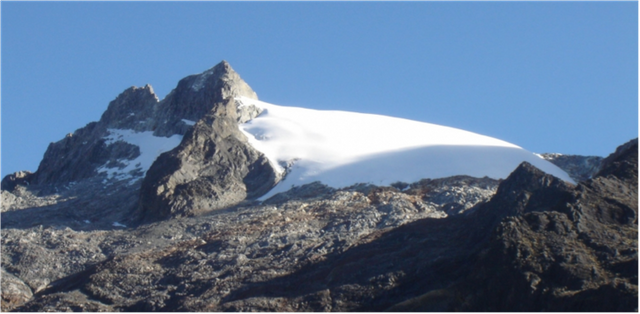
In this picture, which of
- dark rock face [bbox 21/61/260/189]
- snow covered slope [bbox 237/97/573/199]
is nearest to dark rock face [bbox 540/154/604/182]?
snow covered slope [bbox 237/97/573/199]

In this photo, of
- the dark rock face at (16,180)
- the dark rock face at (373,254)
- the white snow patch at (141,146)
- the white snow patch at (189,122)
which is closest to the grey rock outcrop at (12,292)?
the dark rock face at (373,254)

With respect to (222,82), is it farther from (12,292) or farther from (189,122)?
(12,292)

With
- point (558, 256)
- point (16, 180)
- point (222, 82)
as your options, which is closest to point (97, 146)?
point (16, 180)

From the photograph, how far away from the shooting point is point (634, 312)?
24.3 meters

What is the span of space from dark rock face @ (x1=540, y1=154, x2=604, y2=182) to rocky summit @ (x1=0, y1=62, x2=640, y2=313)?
0.17 meters

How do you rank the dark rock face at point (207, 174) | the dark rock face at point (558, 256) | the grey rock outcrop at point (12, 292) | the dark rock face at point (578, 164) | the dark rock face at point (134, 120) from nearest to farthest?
the dark rock face at point (558, 256) < the grey rock outcrop at point (12, 292) < the dark rock face at point (207, 174) < the dark rock face at point (578, 164) < the dark rock face at point (134, 120)

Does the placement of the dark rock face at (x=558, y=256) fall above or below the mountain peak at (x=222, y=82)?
below

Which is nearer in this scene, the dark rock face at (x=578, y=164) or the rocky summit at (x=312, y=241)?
the rocky summit at (x=312, y=241)

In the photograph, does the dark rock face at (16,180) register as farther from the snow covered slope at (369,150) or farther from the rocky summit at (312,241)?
the snow covered slope at (369,150)

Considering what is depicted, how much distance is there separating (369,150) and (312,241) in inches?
744

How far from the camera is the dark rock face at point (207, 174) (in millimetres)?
46938

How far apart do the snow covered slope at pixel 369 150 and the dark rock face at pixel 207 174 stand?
5.29 feet

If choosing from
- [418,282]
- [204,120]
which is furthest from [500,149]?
[418,282]

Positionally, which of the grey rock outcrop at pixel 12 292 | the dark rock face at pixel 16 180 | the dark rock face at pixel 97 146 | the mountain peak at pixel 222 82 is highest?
the mountain peak at pixel 222 82
